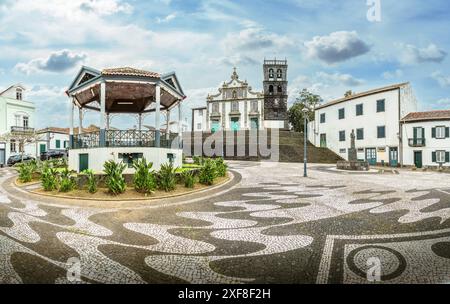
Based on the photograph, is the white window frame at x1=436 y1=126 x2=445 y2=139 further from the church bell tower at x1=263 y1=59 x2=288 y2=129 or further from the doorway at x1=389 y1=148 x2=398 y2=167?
the church bell tower at x1=263 y1=59 x2=288 y2=129

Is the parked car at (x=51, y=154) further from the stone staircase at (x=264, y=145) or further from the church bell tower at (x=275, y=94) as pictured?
the church bell tower at (x=275, y=94)

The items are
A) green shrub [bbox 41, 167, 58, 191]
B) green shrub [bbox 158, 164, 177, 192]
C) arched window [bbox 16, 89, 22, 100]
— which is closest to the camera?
green shrub [bbox 158, 164, 177, 192]

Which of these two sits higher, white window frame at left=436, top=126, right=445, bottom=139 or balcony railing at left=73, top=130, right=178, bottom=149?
white window frame at left=436, top=126, right=445, bottom=139

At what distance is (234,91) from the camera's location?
184 feet

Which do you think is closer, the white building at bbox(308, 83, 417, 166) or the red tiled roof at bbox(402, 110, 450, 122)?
the red tiled roof at bbox(402, 110, 450, 122)

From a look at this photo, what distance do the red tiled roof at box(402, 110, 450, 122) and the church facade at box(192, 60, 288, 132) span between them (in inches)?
1050

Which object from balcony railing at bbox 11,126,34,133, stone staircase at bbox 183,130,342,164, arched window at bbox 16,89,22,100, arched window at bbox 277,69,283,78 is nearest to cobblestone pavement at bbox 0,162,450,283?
stone staircase at bbox 183,130,342,164

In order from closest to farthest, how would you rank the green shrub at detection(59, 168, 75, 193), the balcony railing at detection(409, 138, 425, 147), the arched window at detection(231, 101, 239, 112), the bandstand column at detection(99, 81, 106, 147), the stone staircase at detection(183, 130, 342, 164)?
the green shrub at detection(59, 168, 75, 193) < the bandstand column at detection(99, 81, 106, 147) < the balcony railing at detection(409, 138, 425, 147) < the stone staircase at detection(183, 130, 342, 164) < the arched window at detection(231, 101, 239, 112)

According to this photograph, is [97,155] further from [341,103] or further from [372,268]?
[341,103]

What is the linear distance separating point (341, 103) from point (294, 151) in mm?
9920

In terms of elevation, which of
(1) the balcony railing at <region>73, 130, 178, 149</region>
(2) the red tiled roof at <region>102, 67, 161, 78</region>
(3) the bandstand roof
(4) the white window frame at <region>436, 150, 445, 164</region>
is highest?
(2) the red tiled roof at <region>102, 67, 161, 78</region>

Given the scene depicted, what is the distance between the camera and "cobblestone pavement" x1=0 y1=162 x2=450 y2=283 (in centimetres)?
471

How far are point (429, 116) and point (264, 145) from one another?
21.4 meters
